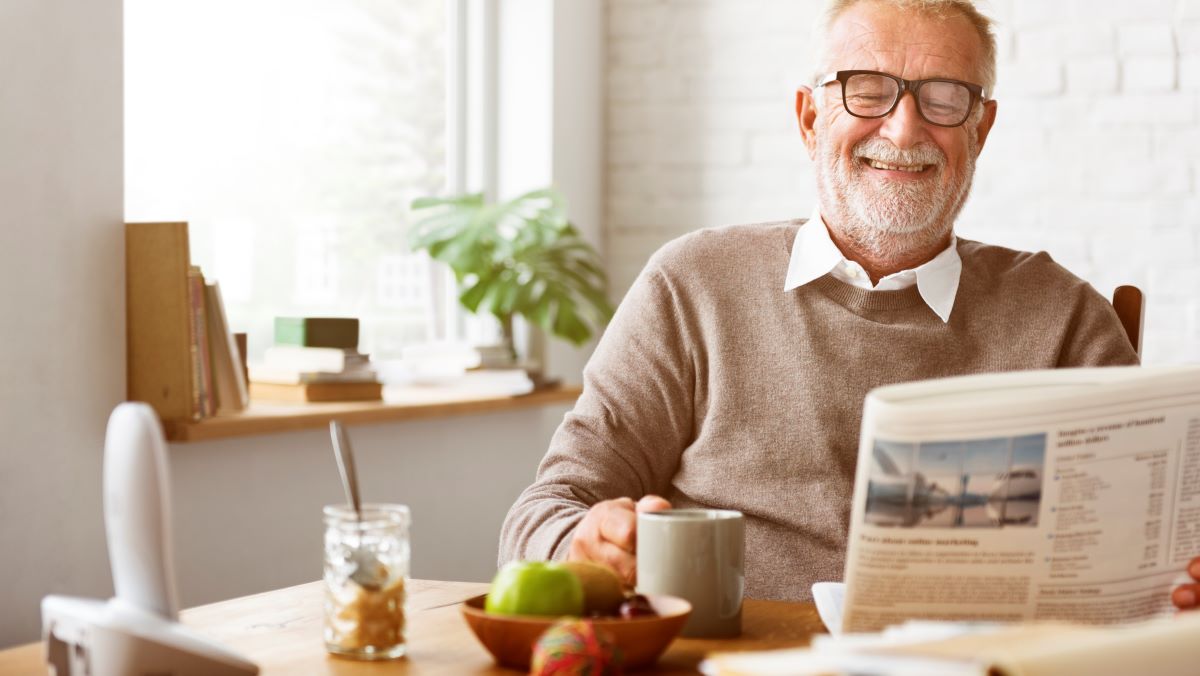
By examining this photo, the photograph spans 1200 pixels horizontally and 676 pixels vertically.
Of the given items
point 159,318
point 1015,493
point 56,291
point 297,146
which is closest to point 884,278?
point 1015,493

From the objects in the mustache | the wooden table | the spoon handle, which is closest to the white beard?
the mustache

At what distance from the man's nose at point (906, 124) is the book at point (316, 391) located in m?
1.31

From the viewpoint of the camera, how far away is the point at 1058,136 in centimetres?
325

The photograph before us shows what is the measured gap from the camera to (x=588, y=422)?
6.13 ft

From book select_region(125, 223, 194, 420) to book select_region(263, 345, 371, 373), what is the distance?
0.48 meters

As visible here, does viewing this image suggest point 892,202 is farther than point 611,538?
Yes

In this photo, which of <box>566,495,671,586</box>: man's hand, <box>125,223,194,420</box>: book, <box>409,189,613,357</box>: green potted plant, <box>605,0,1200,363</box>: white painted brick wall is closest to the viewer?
<box>566,495,671,586</box>: man's hand

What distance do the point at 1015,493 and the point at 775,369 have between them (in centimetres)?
88

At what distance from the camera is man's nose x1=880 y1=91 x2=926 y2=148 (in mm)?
1969

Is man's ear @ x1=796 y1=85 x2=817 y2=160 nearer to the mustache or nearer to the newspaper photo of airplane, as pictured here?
the mustache

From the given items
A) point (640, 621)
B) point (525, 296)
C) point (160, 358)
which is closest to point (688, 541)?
point (640, 621)

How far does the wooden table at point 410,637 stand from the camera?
44.2 inches

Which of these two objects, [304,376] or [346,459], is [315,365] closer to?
[304,376]

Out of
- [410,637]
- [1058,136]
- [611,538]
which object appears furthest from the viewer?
[1058,136]
